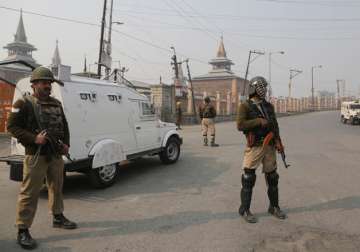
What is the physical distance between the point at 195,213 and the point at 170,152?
4.25 meters

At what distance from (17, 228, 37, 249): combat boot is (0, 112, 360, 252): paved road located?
9 cm

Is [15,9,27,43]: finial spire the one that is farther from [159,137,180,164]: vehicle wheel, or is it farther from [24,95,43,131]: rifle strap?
[24,95,43,131]: rifle strap

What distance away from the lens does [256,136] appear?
477 cm

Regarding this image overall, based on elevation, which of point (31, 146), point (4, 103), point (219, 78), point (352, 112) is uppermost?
point (219, 78)

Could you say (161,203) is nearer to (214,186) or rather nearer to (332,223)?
(214,186)

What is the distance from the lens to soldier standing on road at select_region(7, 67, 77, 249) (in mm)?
3986

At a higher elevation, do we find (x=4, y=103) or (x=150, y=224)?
(x=4, y=103)

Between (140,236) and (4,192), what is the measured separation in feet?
11.4

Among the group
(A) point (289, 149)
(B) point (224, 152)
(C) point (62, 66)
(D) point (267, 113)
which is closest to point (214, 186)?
(D) point (267, 113)

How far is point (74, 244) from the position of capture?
13.2ft

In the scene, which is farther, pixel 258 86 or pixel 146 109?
pixel 146 109

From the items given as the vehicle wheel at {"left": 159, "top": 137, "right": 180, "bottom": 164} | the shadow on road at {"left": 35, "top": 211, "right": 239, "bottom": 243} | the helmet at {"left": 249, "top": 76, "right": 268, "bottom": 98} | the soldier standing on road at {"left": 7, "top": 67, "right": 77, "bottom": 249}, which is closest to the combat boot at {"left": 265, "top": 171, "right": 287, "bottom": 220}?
the shadow on road at {"left": 35, "top": 211, "right": 239, "bottom": 243}

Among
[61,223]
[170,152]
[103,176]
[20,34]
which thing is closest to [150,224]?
[61,223]

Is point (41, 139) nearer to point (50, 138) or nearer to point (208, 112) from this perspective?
point (50, 138)
